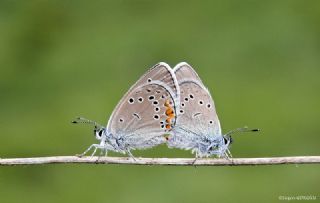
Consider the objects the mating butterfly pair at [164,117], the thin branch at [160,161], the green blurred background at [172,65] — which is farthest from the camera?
the green blurred background at [172,65]

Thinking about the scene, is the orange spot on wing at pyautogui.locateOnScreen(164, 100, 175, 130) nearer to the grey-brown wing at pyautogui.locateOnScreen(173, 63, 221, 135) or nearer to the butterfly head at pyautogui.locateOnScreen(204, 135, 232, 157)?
the grey-brown wing at pyautogui.locateOnScreen(173, 63, 221, 135)

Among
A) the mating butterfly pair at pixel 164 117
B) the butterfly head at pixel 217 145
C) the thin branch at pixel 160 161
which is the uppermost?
the mating butterfly pair at pixel 164 117

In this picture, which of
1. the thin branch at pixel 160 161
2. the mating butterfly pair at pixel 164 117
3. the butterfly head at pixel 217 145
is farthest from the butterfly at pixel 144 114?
the thin branch at pixel 160 161

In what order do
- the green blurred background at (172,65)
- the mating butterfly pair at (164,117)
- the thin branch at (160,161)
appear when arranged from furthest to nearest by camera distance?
the green blurred background at (172,65)
the mating butterfly pair at (164,117)
the thin branch at (160,161)

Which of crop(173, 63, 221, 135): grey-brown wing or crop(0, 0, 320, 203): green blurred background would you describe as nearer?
crop(173, 63, 221, 135): grey-brown wing

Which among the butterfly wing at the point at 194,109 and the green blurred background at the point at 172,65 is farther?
the green blurred background at the point at 172,65

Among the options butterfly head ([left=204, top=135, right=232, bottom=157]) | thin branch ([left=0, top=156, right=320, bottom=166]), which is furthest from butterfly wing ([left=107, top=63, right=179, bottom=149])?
thin branch ([left=0, top=156, right=320, bottom=166])

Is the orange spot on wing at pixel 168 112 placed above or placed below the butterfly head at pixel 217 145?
above

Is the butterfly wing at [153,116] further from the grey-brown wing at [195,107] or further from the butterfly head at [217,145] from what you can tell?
the butterfly head at [217,145]
